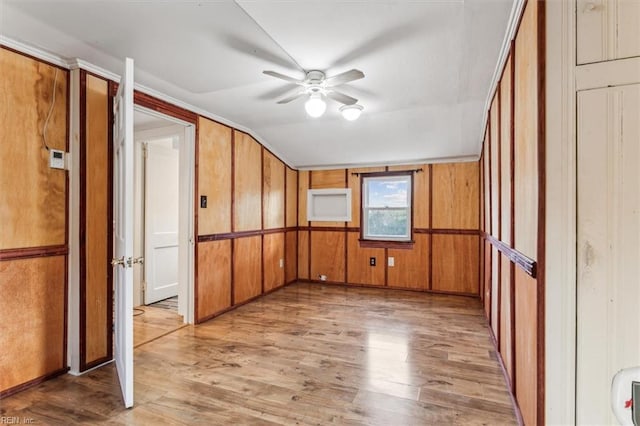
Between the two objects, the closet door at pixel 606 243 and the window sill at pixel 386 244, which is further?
the window sill at pixel 386 244

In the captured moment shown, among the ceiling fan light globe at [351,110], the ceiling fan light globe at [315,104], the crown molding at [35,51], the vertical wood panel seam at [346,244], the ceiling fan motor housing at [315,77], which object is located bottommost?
the vertical wood panel seam at [346,244]

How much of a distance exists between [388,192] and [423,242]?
3.18 ft

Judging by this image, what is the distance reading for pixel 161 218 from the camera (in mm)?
4348

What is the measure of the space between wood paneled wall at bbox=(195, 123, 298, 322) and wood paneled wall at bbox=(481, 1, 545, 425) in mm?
2886

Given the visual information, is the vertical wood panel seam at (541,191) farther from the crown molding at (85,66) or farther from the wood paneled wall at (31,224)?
the wood paneled wall at (31,224)

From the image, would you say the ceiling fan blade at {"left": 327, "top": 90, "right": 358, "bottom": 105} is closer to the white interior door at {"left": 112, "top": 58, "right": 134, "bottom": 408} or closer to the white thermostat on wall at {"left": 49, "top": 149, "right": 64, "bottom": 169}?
the white interior door at {"left": 112, "top": 58, "right": 134, "bottom": 408}

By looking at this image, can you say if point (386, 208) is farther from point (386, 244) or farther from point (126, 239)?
point (126, 239)

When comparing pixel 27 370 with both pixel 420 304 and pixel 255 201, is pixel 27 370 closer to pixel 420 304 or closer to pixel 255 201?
pixel 255 201

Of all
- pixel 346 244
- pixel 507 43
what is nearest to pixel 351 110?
pixel 507 43

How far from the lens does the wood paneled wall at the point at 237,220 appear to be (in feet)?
11.3

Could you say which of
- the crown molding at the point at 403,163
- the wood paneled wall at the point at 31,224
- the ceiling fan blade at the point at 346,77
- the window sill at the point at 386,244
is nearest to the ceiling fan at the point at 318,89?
the ceiling fan blade at the point at 346,77

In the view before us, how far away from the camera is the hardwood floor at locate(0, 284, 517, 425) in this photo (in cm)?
184

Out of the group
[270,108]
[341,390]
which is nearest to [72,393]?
[341,390]

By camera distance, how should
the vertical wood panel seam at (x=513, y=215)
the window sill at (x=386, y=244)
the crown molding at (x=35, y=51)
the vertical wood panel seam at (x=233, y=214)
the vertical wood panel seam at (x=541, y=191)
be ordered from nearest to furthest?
the vertical wood panel seam at (x=541, y=191)
the vertical wood panel seam at (x=513, y=215)
the crown molding at (x=35, y=51)
the vertical wood panel seam at (x=233, y=214)
the window sill at (x=386, y=244)
